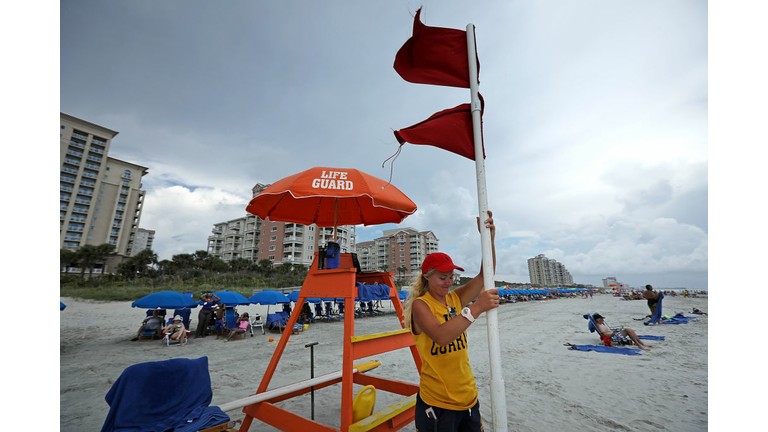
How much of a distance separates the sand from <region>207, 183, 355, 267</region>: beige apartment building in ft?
166

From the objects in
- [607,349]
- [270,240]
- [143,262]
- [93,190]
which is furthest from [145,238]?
[607,349]

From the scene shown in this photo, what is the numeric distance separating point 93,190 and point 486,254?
98.7 metres

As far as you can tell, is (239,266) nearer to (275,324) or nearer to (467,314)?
(275,324)

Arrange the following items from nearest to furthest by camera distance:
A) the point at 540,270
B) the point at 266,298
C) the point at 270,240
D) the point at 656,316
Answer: the point at 656,316 < the point at 266,298 < the point at 270,240 < the point at 540,270

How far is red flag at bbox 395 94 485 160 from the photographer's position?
2.22 m

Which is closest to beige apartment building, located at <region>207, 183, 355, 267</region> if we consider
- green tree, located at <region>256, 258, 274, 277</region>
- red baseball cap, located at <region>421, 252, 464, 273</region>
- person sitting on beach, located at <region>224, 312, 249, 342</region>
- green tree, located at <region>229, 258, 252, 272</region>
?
green tree, located at <region>256, 258, 274, 277</region>

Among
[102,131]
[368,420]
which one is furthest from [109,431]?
[102,131]

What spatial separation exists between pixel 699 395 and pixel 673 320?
14562 mm

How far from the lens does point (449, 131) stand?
2.24 meters

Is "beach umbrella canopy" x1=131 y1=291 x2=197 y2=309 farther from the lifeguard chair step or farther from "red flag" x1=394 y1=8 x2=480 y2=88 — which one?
"red flag" x1=394 y1=8 x2=480 y2=88

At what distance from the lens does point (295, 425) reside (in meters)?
3.12

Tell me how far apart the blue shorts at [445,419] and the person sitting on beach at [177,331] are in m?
12.7

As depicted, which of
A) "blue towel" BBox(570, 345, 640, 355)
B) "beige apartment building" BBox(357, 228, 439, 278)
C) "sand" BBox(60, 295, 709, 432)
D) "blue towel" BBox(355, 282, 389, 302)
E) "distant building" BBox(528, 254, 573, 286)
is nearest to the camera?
"blue towel" BBox(355, 282, 389, 302)

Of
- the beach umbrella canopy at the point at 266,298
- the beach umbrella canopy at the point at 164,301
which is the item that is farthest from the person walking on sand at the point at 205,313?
the beach umbrella canopy at the point at 266,298
